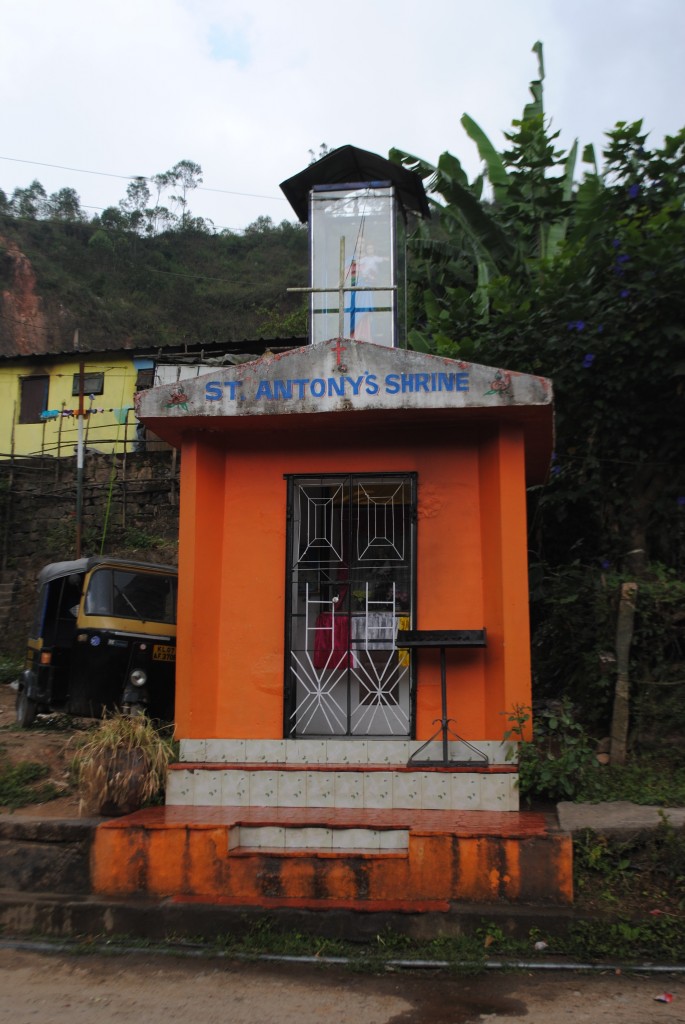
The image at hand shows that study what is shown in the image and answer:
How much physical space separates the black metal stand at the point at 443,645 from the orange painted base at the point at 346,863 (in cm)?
46

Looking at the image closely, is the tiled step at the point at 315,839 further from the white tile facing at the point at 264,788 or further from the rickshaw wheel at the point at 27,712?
the rickshaw wheel at the point at 27,712

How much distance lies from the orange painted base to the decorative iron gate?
3.77ft

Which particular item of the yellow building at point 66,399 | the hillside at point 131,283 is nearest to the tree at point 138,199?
the hillside at point 131,283

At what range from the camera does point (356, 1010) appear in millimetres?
4531

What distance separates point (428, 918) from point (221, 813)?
1.71 m

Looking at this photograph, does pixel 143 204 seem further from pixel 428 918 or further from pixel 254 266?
pixel 428 918

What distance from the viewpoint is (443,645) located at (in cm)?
651

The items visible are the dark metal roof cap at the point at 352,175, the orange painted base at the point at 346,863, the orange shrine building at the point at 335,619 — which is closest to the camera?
the orange painted base at the point at 346,863

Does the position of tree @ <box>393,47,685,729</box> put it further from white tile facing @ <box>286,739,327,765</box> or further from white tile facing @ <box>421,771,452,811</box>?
white tile facing @ <box>286,739,327,765</box>

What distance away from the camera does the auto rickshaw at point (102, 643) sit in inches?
360

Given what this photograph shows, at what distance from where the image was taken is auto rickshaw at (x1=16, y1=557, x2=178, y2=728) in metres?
9.14

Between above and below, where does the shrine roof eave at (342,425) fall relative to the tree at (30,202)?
below

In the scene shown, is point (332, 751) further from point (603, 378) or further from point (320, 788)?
point (603, 378)

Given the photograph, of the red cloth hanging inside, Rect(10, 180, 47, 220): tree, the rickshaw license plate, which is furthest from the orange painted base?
Rect(10, 180, 47, 220): tree
